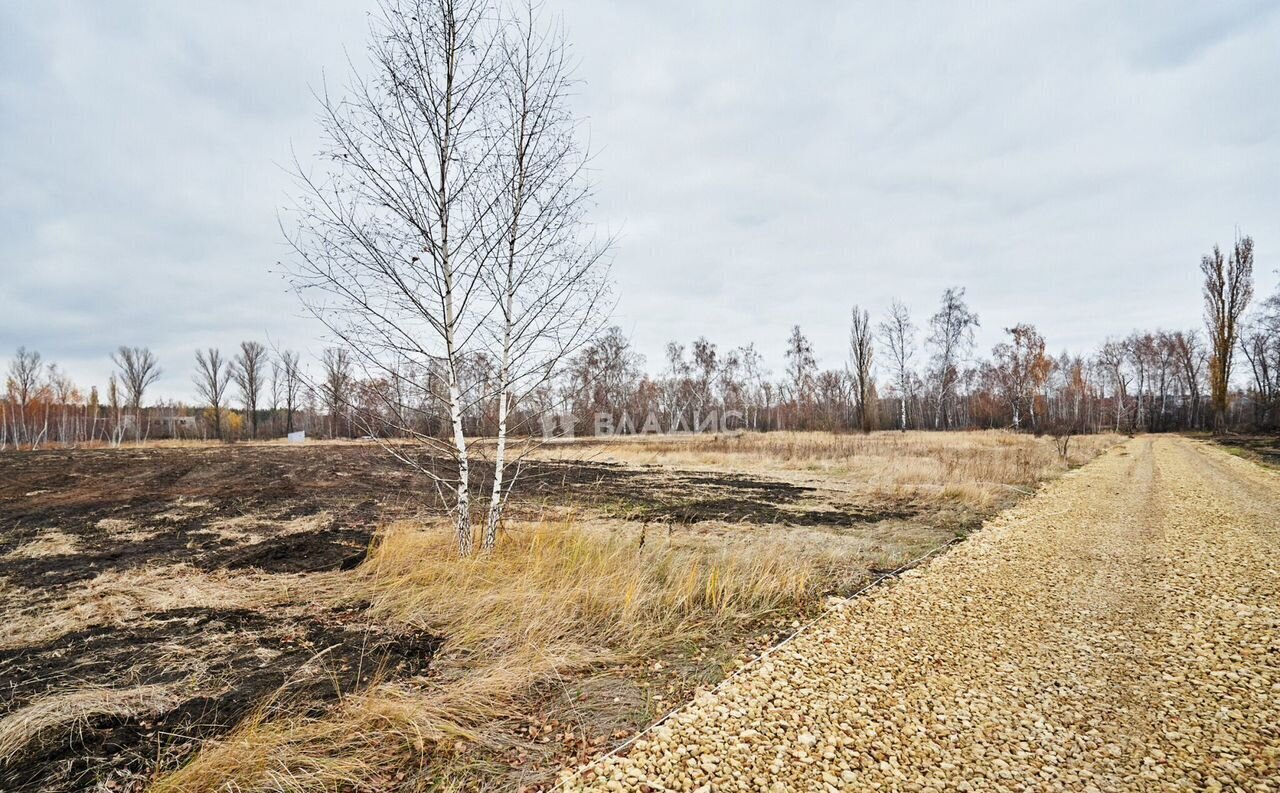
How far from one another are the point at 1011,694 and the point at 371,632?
440cm

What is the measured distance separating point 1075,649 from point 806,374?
5413cm

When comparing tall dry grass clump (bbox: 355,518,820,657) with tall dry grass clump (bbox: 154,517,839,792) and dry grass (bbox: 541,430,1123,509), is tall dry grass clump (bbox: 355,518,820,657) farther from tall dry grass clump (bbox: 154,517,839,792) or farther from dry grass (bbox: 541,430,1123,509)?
dry grass (bbox: 541,430,1123,509)

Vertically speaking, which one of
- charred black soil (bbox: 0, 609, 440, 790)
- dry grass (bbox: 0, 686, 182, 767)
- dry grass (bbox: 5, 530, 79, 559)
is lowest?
dry grass (bbox: 5, 530, 79, 559)

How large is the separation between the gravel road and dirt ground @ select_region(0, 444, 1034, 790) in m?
2.15

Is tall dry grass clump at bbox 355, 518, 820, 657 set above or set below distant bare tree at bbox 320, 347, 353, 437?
below

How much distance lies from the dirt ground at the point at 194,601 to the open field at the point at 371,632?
0.02m

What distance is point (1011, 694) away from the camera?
3045mm

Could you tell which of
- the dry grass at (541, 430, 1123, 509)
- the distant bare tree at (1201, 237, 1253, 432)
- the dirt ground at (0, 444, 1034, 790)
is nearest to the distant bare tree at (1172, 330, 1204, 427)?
the distant bare tree at (1201, 237, 1253, 432)

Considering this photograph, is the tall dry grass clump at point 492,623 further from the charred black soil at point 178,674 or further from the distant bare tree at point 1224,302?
the distant bare tree at point 1224,302

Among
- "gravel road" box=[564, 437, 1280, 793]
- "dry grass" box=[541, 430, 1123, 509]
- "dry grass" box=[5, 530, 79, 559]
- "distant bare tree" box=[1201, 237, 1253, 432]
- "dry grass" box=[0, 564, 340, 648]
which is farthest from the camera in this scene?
"distant bare tree" box=[1201, 237, 1253, 432]

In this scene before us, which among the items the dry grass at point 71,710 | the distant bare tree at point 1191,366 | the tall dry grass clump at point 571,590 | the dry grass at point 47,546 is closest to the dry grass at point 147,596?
the tall dry grass clump at point 571,590

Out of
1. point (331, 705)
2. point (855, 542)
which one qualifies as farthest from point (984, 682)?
point (855, 542)

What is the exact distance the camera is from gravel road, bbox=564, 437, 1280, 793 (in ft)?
7.76

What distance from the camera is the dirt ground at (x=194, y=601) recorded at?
8.96 ft
